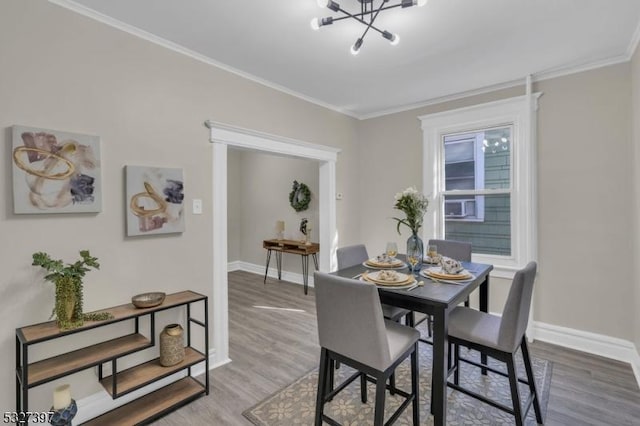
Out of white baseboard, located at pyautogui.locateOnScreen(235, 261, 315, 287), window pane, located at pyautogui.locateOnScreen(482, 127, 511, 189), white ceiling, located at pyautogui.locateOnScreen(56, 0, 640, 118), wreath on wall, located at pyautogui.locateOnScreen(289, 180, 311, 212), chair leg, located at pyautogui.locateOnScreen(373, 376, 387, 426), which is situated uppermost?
white ceiling, located at pyautogui.locateOnScreen(56, 0, 640, 118)

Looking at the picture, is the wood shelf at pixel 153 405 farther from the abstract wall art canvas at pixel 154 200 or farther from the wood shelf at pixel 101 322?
the abstract wall art canvas at pixel 154 200

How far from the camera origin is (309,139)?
3727mm

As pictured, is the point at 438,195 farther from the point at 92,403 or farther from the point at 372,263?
the point at 92,403

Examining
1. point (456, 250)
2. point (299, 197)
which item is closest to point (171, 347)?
point (456, 250)

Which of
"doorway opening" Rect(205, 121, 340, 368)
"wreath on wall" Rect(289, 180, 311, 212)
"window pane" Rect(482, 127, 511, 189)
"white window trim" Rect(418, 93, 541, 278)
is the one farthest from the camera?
"wreath on wall" Rect(289, 180, 311, 212)

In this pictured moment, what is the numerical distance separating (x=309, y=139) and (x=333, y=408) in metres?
2.77

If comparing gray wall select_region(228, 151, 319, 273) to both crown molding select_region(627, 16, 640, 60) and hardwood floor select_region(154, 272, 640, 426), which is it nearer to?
hardwood floor select_region(154, 272, 640, 426)

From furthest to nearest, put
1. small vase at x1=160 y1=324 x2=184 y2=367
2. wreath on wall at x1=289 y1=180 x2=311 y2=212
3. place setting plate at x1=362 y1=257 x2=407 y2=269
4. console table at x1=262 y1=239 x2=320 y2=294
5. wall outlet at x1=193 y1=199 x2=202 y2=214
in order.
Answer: wreath on wall at x1=289 y1=180 x2=311 y2=212 < console table at x1=262 y1=239 x2=320 y2=294 < wall outlet at x1=193 y1=199 x2=202 y2=214 < place setting plate at x1=362 y1=257 x2=407 y2=269 < small vase at x1=160 y1=324 x2=184 y2=367

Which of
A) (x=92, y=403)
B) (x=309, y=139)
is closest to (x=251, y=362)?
(x=92, y=403)

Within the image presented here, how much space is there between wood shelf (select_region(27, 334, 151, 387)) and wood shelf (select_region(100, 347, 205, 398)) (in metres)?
0.23

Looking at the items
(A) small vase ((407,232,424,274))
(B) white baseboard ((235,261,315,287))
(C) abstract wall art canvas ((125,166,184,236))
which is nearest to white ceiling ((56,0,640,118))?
(C) abstract wall art canvas ((125,166,184,236))

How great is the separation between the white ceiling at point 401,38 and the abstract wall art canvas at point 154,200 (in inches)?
40.8

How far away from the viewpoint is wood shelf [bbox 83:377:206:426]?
77.4 inches

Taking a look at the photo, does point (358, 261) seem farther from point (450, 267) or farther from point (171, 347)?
point (171, 347)
